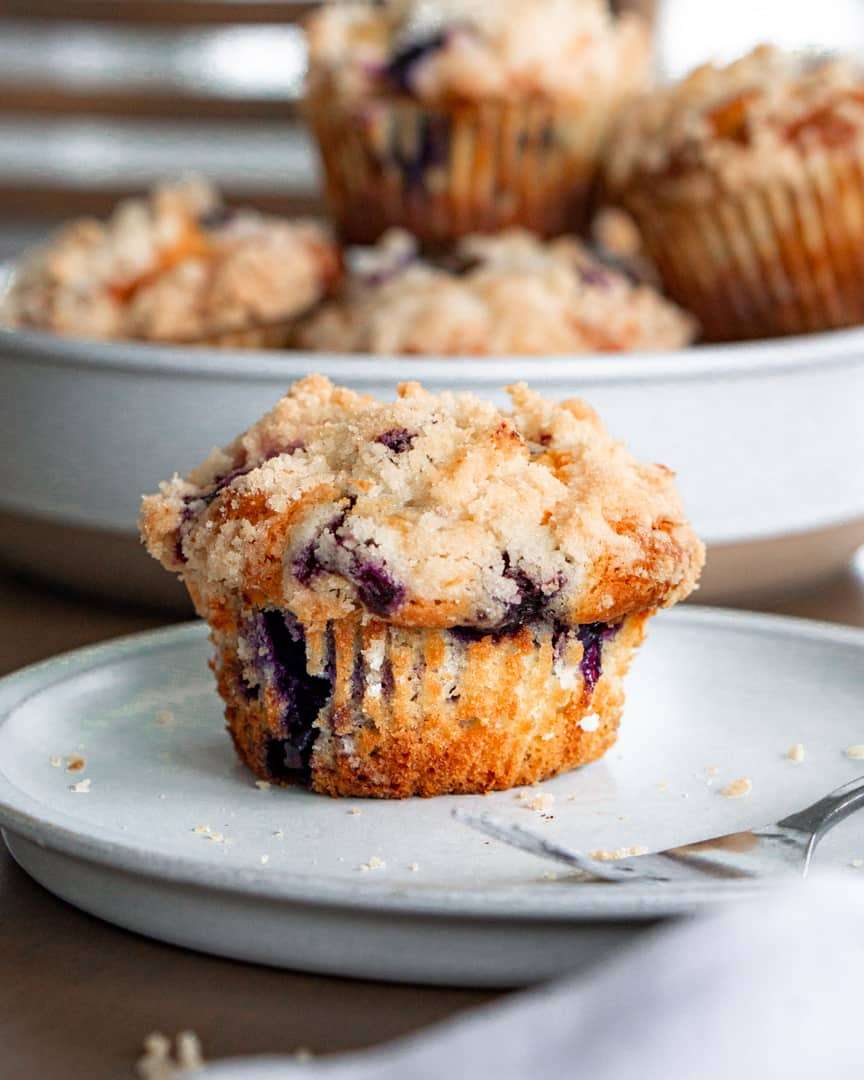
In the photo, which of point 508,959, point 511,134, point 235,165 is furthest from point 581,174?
point 235,165

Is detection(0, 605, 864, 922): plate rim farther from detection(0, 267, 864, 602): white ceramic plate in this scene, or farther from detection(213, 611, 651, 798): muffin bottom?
detection(0, 267, 864, 602): white ceramic plate

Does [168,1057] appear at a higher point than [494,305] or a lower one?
lower

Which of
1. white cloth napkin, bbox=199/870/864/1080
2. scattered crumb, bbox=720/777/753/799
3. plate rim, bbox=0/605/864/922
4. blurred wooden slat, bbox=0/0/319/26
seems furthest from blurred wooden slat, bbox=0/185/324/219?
white cloth napkin, bbox=199/870/864/1080

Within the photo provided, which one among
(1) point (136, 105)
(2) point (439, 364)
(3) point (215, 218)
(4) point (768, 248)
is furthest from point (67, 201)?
(2) point (439, 364)

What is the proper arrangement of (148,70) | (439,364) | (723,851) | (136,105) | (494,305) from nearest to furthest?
(723,851)
(439,364)
(494,305)
(136,105)
(148,70)

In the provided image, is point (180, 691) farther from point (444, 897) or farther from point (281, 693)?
point (444, 897)

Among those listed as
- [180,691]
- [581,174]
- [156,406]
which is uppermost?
[581,174]

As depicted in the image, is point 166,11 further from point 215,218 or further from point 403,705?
point 403,705

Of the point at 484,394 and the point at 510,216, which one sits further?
the point at 510,216
